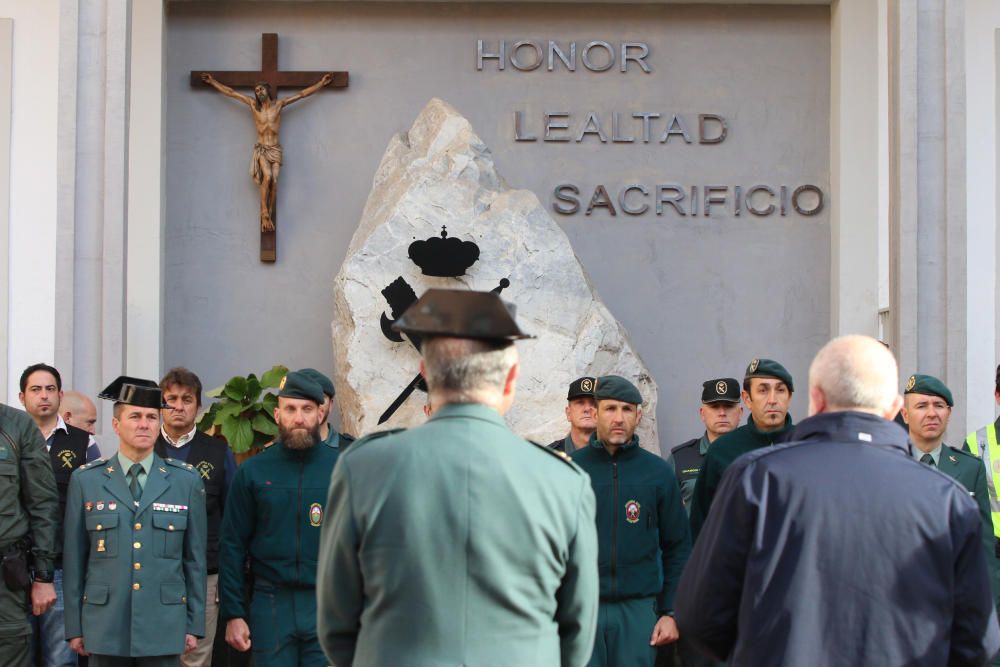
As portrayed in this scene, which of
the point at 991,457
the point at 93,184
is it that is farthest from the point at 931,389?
the point at 93,184

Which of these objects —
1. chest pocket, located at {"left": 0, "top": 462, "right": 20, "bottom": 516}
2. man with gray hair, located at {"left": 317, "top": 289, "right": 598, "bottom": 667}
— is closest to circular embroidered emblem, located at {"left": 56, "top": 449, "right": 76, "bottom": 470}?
chest pocket, located at {"left": 0, "top": 462, "right": 20, "bottom": 516}

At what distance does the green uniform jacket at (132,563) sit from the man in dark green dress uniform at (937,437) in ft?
10.1

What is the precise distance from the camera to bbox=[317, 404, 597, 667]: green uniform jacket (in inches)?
105

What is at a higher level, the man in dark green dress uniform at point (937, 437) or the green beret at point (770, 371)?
the green beret at point (770, 371)

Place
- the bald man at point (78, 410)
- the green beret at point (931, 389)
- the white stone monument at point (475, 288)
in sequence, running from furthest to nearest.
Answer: the white stone monument at point (475, 288) → the bald man at point (78, 410) → the green beret at point (931, 389)

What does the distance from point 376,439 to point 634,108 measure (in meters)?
6.78

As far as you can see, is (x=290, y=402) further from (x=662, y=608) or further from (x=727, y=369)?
(x=727, y=369)

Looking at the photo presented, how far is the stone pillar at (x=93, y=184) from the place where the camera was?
7.45 meters

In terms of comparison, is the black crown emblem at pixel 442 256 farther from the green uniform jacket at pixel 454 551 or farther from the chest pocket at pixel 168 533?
the green uniform jacket at pixel 454 551

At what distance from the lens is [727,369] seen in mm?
9234

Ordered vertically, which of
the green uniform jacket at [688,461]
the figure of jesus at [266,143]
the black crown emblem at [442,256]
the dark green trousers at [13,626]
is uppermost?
the figure of jesus at [266,143]

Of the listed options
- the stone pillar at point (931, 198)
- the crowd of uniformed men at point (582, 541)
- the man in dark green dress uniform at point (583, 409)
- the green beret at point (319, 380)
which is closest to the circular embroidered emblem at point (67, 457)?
the green beret at point (319, 380)

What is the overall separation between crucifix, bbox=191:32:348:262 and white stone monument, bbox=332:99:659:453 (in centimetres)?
92

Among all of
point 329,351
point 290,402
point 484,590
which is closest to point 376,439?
point 484,590
